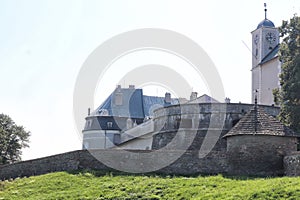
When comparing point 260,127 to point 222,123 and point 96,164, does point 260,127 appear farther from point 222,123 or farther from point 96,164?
point 222,123

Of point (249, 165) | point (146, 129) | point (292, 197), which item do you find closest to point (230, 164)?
point (249, 165)

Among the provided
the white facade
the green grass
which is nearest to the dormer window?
the white facade

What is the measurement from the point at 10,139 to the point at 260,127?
1138 inches

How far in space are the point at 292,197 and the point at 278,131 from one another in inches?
323

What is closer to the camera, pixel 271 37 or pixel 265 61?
pixel 265 61

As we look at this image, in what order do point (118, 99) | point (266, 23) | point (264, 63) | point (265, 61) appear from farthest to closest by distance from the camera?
1. point (118, 99)
2. point (266, 23)
3. point (264, 63)
4. point (265, 61)

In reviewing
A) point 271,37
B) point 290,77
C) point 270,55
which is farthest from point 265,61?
point 290,77

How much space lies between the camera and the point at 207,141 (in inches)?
1348

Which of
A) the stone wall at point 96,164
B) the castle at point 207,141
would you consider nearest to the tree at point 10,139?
the castle at point 207,141

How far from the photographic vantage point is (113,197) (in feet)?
73.0

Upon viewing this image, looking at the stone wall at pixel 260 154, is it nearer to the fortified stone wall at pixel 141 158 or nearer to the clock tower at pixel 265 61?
the fortified stone wall at pixel 141 158

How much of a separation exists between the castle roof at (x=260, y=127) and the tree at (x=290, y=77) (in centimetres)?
533

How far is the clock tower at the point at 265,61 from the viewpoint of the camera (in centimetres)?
5522

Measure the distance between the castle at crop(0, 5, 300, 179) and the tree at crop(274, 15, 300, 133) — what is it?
1.30 m
